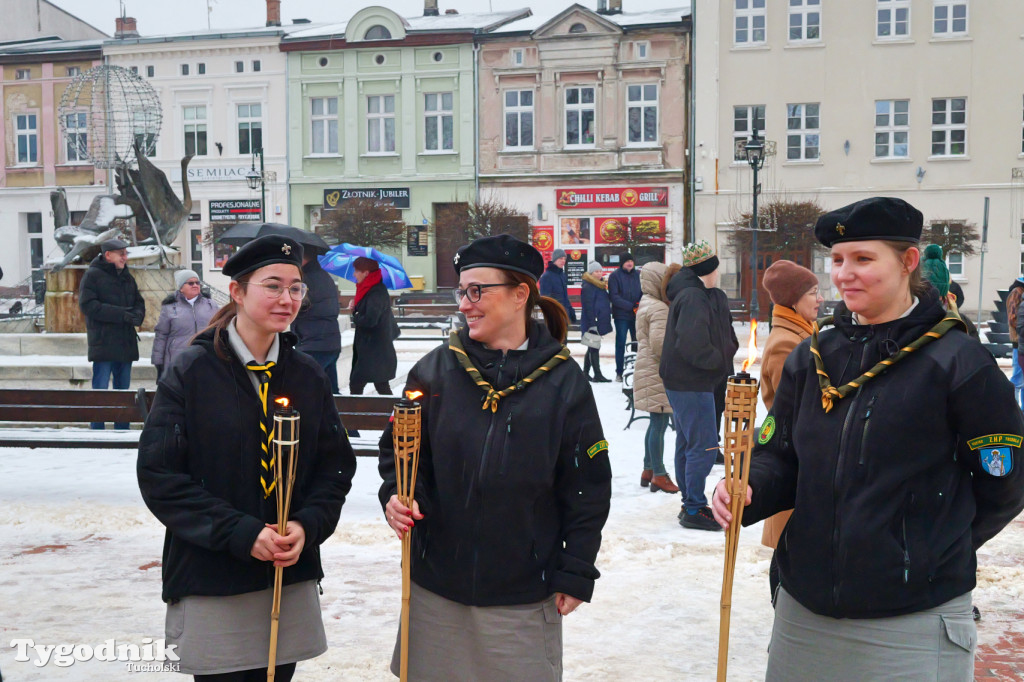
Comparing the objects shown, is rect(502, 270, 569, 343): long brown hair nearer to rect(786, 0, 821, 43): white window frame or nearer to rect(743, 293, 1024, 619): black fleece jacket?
rect(743, 293, 1024, 619): black fleece jacket

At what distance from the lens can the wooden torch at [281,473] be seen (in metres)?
2.80

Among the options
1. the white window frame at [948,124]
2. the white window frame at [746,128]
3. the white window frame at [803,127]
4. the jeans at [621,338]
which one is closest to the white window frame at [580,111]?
the white window frame at [746,128]

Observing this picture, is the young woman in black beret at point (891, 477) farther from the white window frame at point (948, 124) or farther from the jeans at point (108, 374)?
the white window frame at point (948, 124)

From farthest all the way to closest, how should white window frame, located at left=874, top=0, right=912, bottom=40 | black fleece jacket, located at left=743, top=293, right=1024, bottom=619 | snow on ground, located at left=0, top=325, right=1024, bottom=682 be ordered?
white window frame, located at left=874, top=0, right=912, bottom=40, snow on ground, located at left=0, top=325, right=1024, bottom=682, black fleece jacket, located at left=743, top=293, right=1024, bottom=619

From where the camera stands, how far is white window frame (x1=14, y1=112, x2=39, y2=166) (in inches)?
1556

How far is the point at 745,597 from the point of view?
5629mm

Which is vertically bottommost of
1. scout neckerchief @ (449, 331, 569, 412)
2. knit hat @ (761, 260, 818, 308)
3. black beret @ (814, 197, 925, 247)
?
scout neckerchief @ (449, 331, 569, 412)

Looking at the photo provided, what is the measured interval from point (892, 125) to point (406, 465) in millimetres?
33793

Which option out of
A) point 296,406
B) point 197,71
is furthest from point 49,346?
point 197,71

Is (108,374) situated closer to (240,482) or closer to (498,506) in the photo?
(240,482)

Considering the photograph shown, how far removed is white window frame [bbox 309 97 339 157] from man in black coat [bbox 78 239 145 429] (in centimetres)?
2783

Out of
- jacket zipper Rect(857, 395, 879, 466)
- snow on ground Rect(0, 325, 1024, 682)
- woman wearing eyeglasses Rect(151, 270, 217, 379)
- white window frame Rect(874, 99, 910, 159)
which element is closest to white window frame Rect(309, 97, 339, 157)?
white window frame Rect(874, 99, 910, 159)

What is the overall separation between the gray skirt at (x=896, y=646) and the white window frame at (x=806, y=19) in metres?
33.7

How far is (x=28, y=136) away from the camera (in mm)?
39625
